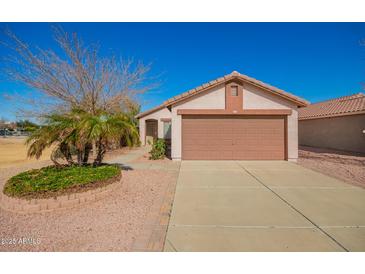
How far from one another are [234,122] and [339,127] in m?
9.68

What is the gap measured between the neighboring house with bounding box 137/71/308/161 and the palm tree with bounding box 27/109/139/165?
430cm

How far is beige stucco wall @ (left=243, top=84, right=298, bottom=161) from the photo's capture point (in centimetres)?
984

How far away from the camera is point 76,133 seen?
552 cm

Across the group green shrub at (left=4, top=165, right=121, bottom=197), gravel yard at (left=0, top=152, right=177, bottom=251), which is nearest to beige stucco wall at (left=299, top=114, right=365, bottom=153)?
gravel yard at (left=0, top=152, right=177, bottom=251)

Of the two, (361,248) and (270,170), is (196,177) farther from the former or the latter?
(361,248)

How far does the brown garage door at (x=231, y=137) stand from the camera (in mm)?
10062

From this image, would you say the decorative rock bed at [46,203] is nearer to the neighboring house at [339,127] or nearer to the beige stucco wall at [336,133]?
the neighboring house at [339,127]

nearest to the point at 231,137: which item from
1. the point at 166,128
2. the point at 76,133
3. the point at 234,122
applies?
the point at 234,122

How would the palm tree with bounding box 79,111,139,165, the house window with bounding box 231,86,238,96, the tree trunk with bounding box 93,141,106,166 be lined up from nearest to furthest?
the palm tree with bounding box 79,111,139,165, the tree trunk with bounding box 93,141,106,166, the house window with bounding box 231,86,238,96

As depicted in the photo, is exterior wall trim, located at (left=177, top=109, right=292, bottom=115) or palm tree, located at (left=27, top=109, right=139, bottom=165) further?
exterior wall trim, located at (left=177, top=109, right=292, bottom=115)

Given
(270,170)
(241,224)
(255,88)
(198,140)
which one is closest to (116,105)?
(198,140)

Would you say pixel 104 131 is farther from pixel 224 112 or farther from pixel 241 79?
pixel 241 79

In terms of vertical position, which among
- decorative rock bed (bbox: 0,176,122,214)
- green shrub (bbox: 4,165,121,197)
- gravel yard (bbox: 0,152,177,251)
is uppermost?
green shrub (bbox: 4,165,121,197)

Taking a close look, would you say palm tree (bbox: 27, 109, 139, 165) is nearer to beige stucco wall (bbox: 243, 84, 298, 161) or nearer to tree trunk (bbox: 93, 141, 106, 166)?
tree trunk (bbox: 93, 141, 106, 166)
